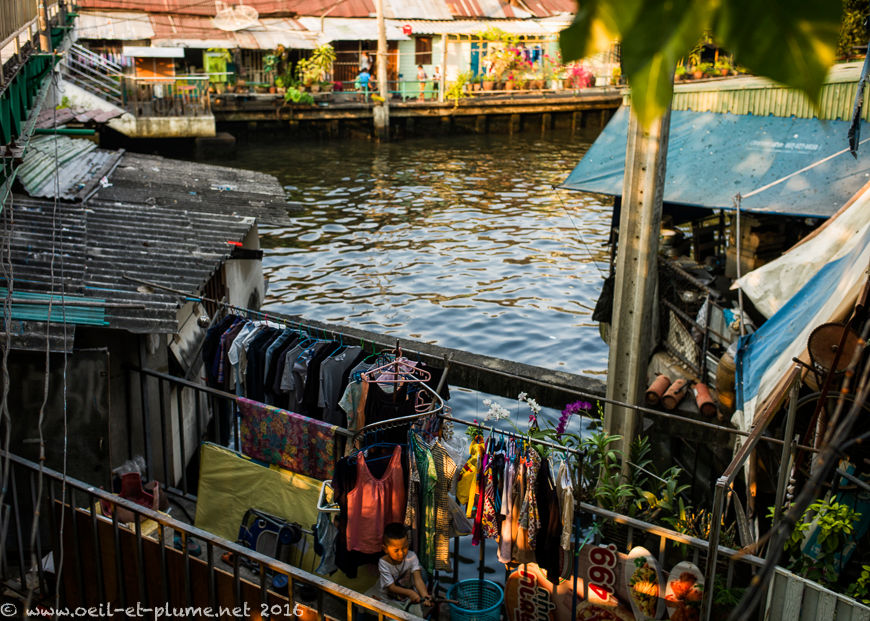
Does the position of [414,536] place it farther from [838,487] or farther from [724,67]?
A: [724,67]

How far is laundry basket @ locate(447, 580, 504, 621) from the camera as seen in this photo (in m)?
7.21

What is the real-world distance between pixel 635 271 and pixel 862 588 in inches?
140

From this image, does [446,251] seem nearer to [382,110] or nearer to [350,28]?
[382,110]

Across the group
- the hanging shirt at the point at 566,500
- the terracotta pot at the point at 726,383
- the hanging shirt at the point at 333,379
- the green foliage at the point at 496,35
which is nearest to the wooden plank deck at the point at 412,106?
the green foliage at the point at 496,35

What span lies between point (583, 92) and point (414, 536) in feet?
140

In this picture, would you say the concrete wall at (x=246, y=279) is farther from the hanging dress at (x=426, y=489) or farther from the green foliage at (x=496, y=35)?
the green foliage at (x=496, y=35)

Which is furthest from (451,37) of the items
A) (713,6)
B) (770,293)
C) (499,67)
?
(713,6)

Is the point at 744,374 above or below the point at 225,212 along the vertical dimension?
below

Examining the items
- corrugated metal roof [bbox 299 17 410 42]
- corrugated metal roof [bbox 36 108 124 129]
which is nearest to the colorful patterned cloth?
corrugated metal roof [bbox 36 108 124 129]

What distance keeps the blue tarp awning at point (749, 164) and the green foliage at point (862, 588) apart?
548 cm

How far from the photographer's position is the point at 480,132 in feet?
147

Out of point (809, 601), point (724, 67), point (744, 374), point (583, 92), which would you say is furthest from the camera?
point (583, 92)

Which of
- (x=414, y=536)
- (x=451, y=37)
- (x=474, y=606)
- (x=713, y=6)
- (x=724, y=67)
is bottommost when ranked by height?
(x=474, y=606)

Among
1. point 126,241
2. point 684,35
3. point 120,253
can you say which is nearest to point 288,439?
point 120,253
